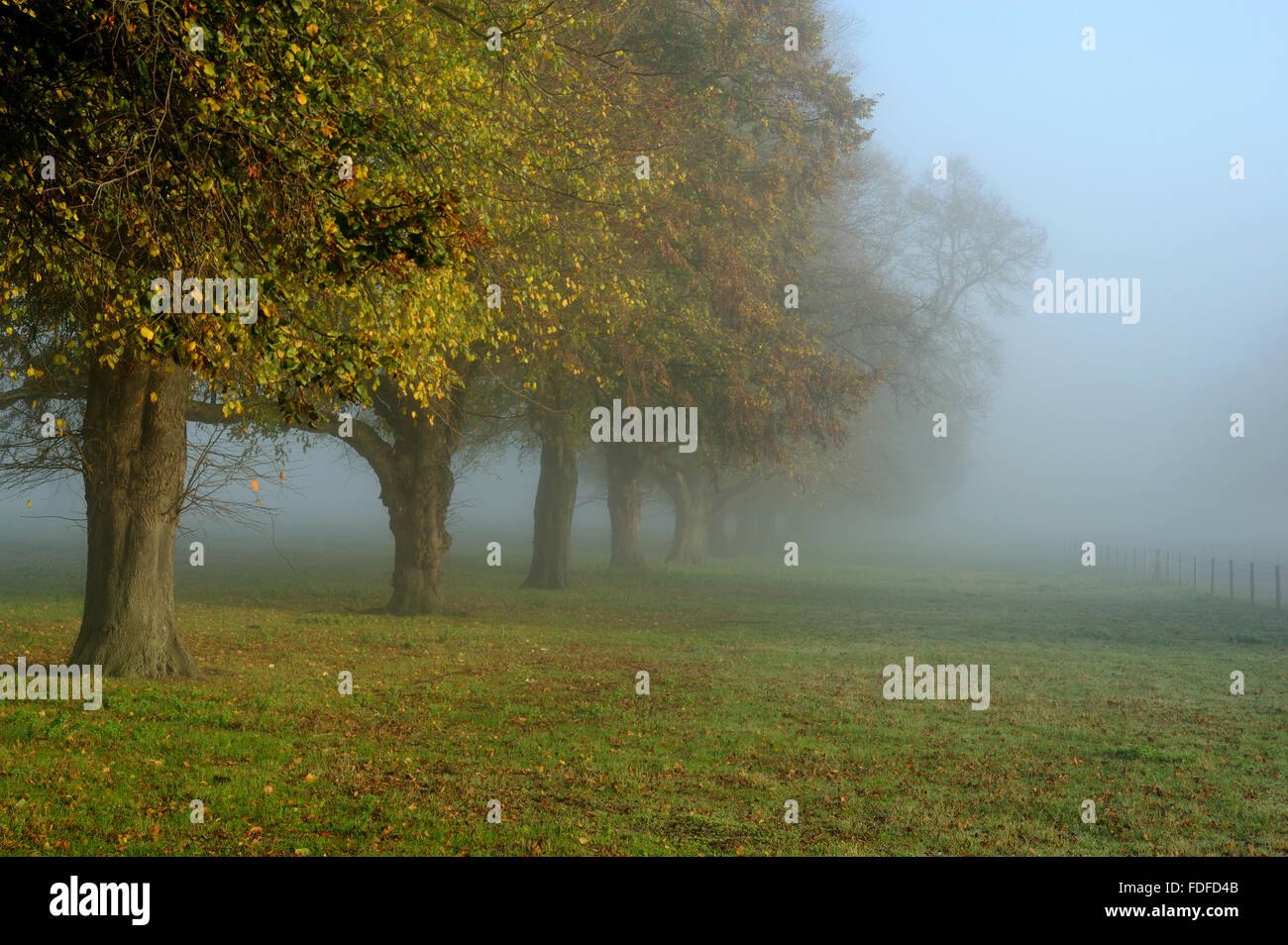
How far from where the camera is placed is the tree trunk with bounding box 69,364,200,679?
1428cm

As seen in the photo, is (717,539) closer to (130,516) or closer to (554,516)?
(554,516)

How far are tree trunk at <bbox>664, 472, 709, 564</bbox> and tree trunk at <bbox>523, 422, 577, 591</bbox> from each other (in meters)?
13.7

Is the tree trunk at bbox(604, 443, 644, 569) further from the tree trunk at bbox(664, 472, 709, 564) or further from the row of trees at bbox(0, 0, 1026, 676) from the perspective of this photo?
the row of trees at bbox(0, 0, 1026, 676)

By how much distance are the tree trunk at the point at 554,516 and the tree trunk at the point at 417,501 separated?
7920 millimetres

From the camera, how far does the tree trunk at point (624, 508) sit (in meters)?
41.4

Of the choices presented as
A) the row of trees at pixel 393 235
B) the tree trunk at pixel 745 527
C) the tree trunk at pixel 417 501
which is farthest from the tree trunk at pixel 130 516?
the tree trunk at pixel 745 527

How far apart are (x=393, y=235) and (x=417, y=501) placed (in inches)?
674

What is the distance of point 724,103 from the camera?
24938mm

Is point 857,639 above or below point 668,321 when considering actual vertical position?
below

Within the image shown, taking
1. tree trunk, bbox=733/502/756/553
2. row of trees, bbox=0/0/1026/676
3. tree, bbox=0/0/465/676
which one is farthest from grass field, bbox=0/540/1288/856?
tree trunk, bbox=733/502/756/553

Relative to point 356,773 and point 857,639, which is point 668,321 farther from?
point 356,773

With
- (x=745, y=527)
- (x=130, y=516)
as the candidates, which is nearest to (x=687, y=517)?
(x=745, y=527)
